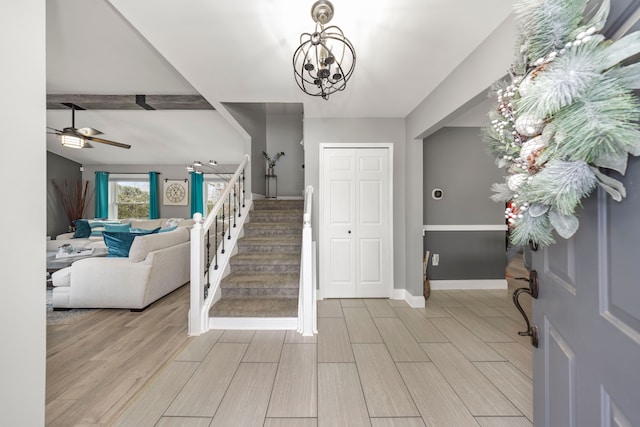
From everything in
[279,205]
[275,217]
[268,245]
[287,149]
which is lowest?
[268,245]

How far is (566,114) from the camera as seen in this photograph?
23.2 inches

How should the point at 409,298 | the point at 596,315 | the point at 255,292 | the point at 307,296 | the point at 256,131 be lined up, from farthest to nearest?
the point at 256,131
the point at 409,298
the point at 255,292
the point at 307,296
the point at 596,315

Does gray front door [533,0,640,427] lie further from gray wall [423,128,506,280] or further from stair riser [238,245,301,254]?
gray wall [423,128,506,280]

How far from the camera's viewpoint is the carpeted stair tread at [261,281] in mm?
3062

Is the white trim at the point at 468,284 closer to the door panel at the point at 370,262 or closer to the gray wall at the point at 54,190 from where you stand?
the door panel at the point at 370,262

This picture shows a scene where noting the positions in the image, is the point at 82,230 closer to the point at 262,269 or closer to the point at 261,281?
the point at 262,269

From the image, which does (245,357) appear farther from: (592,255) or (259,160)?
(259,160)

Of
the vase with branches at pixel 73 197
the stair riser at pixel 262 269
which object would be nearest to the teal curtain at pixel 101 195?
the vase with branches at pixel 73 197

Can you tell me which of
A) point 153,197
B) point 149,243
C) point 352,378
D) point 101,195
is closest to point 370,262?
point 352,378

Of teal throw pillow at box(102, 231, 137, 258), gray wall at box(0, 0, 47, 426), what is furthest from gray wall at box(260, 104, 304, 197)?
gray wall at box(0, 0, 47, 426)

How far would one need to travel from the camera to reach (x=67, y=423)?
1570 millimetres

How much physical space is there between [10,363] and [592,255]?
6.73 ft

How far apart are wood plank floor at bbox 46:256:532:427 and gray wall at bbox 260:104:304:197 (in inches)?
144

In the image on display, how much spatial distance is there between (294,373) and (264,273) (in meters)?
1.50
